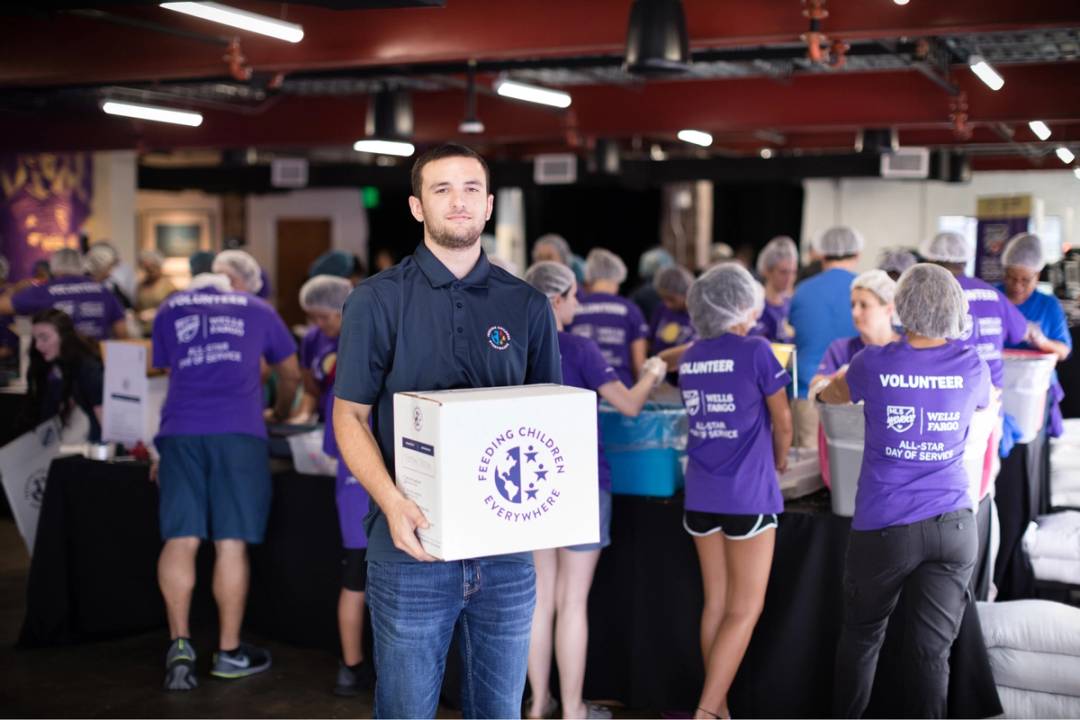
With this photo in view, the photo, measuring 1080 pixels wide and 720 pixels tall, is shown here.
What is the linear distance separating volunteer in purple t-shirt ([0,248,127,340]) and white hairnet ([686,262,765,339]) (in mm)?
4425

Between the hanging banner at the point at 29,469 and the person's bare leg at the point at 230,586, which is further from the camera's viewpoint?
the hanging banner at the point at 29,469

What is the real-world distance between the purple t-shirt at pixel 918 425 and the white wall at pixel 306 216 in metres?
14.0

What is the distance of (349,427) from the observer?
84.1 inches

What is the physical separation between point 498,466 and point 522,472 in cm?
5

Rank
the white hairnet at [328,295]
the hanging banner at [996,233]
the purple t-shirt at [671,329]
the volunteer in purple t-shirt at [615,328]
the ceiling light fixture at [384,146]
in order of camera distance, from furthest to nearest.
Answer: the ceiling light fixture at [384,146], the hanging banner at [996,233], the purple t-shirt at [671,329], the volunteer in purple t-shirt at [615,328], the white hairnet at [328,295]

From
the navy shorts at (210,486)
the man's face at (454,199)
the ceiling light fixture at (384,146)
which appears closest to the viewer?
the man's face at (454,199)

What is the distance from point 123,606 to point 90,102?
765 cm

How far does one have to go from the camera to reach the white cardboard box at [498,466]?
1.96 meters

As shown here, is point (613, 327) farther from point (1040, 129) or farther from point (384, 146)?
point (1040, 129)

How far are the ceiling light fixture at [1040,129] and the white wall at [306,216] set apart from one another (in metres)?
9.28

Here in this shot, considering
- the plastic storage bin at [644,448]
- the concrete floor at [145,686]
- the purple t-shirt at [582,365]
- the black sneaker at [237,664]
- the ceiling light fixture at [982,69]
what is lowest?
the concrete floor at [145,686]

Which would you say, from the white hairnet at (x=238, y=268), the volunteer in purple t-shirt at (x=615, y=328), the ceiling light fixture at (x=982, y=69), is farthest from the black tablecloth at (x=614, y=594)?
the ceiling light fixture at (x=982, y=69)

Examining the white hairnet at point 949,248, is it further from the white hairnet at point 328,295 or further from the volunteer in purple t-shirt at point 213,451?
the volunteer in purple t-shirt at point 213,451

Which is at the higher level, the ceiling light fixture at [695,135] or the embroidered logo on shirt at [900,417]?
the ceiling light fixture at [695,135]
